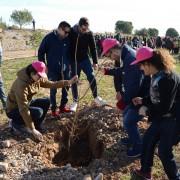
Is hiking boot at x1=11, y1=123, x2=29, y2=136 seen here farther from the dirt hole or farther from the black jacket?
the black jacket

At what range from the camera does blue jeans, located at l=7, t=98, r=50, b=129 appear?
6453 millimetres

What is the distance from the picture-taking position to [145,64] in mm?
4602

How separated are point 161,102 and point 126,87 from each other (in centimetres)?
98

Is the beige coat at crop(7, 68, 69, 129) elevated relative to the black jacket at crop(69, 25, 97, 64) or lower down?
lower down

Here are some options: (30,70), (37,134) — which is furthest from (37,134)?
(30,70)

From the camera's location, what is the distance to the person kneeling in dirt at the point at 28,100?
5.88 metres

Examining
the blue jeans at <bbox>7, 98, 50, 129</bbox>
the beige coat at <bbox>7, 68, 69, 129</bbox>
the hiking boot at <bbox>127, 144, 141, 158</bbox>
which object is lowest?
the hiking boot at <bbox>127, 144, 141, 158</bbox>

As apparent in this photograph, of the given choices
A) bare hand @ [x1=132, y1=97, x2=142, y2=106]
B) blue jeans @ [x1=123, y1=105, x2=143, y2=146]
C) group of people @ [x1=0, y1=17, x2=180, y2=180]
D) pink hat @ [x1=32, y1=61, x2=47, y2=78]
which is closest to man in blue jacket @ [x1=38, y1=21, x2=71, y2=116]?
group of people @ [x1=0, y1=17, x2=180, y2=180]

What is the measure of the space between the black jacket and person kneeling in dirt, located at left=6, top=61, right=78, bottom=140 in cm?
114

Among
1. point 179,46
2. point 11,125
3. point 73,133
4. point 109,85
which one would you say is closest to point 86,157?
point 73,133

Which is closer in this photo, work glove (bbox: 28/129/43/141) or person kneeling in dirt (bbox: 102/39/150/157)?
person kneeling in dirt (bbox: 102/39/150/157)

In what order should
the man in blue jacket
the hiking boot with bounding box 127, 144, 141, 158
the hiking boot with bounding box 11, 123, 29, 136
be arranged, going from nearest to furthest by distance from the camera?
the hiking boot with bounding box 127, 144, 141, 158
the hiking boot with bounding box 11, 123, 29, 136
the man in blue jacket

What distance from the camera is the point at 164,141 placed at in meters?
4.72

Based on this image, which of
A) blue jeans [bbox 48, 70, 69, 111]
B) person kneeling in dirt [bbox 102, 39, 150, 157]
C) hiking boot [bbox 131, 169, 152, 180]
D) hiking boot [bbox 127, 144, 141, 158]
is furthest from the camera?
blue jeans [bbox 48, 70, 69, 111]
